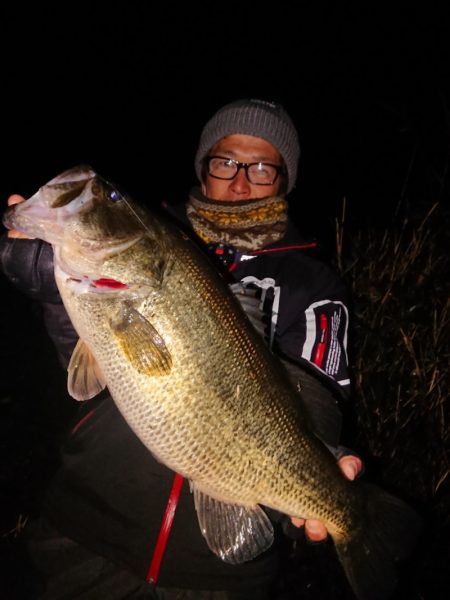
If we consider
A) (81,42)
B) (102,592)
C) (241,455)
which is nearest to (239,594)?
(102,592)

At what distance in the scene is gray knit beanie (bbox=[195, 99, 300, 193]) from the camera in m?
2.75

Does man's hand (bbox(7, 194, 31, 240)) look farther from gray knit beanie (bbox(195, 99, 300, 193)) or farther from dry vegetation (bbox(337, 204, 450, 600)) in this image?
dry vegetation (bbox(337, 204, 450, 600))

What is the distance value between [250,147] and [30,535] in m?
2.39

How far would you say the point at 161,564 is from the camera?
1.97 m

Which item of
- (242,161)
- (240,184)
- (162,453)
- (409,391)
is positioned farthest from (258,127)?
(409,391)

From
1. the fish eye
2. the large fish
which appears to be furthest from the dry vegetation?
the fish eye

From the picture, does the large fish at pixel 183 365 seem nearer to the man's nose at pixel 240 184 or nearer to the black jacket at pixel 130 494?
the black jacket at pixel 130 494

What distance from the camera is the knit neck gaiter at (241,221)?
7.88ft

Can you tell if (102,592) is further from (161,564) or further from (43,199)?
(43,199)

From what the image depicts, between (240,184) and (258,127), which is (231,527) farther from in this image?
(258,127)

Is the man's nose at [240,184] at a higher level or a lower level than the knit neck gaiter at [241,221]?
A: higher

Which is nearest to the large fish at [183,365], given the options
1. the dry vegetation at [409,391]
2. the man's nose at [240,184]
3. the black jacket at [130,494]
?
the black jacket at [130,494]

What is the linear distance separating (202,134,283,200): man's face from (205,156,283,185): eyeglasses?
2 cm

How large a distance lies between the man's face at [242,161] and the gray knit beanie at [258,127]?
0.04 m
